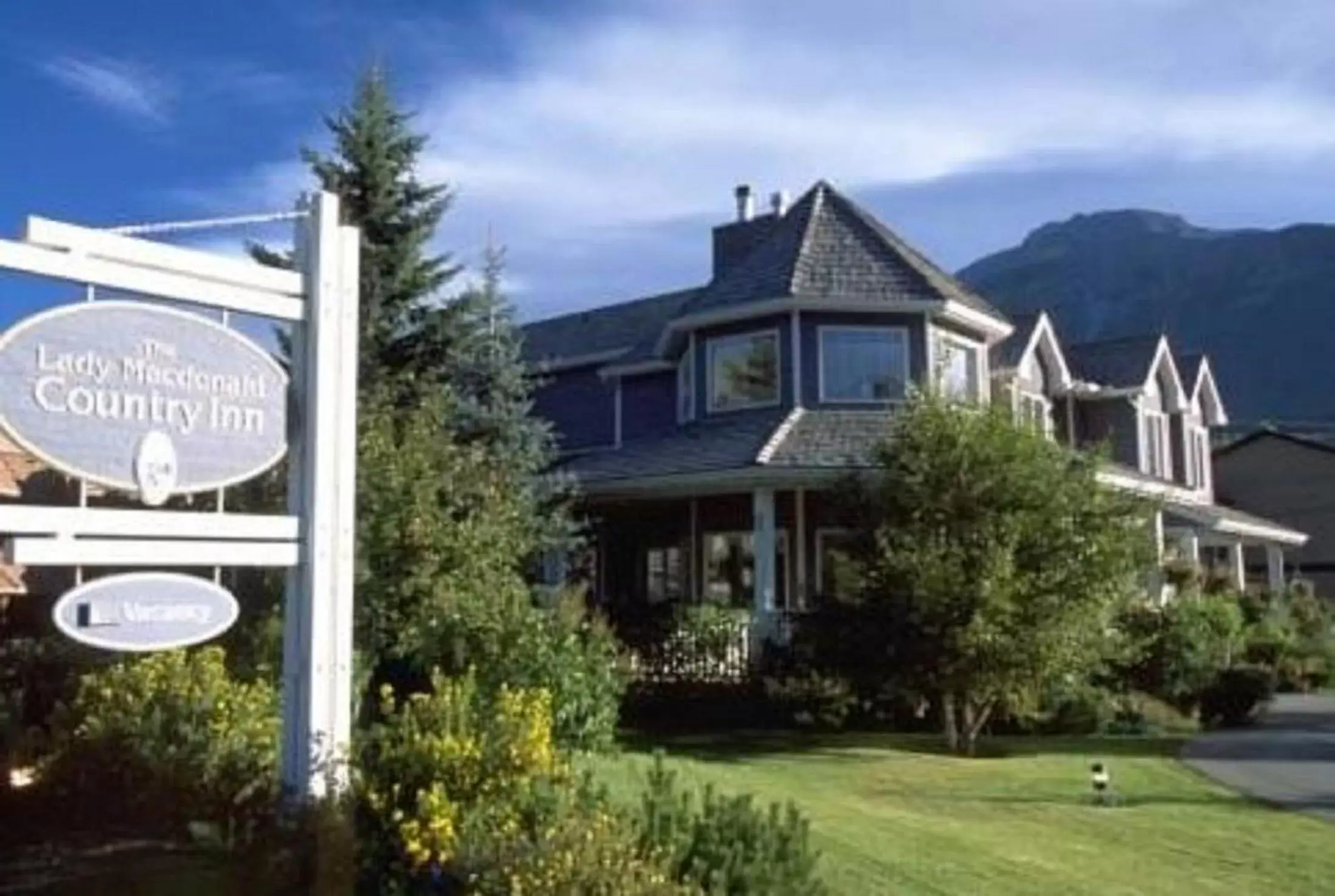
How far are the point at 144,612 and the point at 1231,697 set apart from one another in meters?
19.9

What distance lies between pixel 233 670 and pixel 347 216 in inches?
466

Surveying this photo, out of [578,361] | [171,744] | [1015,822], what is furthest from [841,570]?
[578,361]

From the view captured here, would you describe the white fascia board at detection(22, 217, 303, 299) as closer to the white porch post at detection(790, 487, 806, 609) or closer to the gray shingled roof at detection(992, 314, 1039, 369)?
the white porch post at detection(790, 487, 806, 609)

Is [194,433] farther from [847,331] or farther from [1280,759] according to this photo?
[847,331]

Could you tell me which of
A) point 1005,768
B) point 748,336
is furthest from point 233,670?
point 748,336

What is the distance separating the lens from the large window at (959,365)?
979 inches

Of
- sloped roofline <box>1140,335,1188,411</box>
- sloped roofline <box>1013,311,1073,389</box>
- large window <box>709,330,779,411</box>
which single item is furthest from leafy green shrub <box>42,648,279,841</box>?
sloped roofline <box>1140,335,1188,411</box>

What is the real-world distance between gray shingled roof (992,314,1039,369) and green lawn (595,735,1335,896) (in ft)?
43.8

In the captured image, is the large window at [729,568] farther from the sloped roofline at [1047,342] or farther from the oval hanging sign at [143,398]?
the oval hanging sign at [143,398]

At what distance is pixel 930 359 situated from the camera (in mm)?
24953

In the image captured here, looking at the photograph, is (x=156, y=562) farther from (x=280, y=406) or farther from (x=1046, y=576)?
(x=1046, y=576)

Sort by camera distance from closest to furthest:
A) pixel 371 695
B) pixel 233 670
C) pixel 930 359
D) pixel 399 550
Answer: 1. pixel 233 670
2. pixel 371 695
3. pixel 399 550
4. pixel 930 359

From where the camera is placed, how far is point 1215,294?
146 metres

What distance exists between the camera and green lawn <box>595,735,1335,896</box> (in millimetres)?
9773
